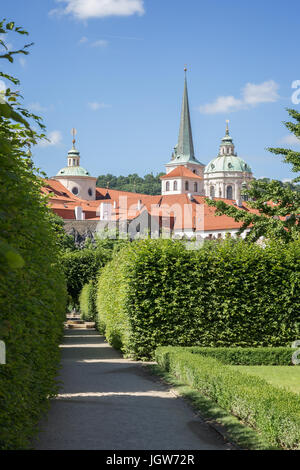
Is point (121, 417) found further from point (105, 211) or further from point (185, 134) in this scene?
point (185, 134)

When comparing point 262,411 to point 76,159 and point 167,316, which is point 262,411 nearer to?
point 167,316

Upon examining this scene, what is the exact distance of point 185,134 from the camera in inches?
6373

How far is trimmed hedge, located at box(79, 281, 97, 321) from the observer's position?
110ft

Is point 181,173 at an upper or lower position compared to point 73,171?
upper

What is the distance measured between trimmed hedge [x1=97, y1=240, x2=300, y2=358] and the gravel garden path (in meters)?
2.18

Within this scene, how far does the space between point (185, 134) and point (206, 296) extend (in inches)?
5811

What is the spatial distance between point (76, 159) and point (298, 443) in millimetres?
151116

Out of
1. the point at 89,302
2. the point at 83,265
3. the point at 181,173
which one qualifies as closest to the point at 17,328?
the point at 89,302

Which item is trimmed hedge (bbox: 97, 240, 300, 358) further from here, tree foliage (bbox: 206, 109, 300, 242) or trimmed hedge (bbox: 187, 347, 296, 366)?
tree foliage (bbox: 206, 109, 300, 242)

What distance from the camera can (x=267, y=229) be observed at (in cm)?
2725

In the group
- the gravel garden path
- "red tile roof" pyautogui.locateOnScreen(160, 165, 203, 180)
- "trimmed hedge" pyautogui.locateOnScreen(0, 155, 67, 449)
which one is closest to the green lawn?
the gravel garden path

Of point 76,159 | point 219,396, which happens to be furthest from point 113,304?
point 76,159

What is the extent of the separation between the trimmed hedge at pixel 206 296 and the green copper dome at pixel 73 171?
130 m

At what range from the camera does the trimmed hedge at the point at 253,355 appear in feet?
52.3
